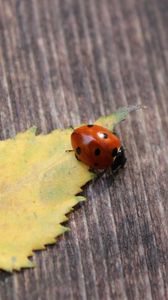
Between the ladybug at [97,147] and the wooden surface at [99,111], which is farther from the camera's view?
the ladybug at [97,147]

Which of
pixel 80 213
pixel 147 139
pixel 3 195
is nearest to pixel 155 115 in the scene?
pixel 147 139

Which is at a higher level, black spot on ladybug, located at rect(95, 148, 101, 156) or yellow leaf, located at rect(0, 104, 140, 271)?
black spot on ladybug, located at rect(95, 148, 101, 156)

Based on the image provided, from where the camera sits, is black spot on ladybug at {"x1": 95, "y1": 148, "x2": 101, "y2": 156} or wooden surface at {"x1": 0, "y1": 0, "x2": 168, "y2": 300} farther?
black spot on ladybug at {"x1": 95, "y1": 148, "x2": 101, "y2": 156}

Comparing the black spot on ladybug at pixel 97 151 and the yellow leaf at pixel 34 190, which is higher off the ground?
the black spot on ladybug at pixel 97 151

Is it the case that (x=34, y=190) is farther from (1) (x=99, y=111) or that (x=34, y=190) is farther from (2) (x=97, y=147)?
(1) (x=99, y=111)

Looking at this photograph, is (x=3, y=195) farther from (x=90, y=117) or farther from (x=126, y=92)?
(x=126, y=92)

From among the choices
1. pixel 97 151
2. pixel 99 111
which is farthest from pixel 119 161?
pixel 99 111
